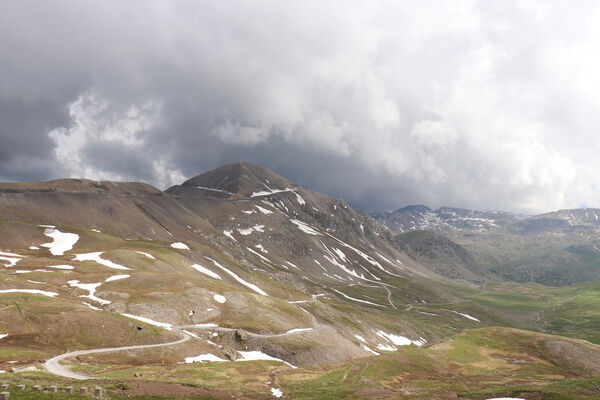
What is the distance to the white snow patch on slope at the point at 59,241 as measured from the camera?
430 feet

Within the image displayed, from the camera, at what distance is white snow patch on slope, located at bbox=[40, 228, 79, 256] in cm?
13100

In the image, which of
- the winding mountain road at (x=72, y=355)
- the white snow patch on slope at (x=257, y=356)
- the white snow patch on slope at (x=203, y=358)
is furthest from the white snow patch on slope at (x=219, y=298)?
the white snow patch on slope at (x=203, y=358)

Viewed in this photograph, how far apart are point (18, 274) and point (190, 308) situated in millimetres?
46294

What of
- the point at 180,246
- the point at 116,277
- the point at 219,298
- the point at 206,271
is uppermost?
the point at 180,246

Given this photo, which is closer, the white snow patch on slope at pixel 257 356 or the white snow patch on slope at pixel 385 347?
the white snow patch on slope at pixel 257 356

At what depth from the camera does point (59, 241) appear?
142 metres

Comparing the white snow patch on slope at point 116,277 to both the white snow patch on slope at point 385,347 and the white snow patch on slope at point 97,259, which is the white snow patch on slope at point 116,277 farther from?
the white snow patch on slope at point 385,347

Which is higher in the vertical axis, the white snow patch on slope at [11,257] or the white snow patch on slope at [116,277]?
the white snow patch on slope at [11,257]

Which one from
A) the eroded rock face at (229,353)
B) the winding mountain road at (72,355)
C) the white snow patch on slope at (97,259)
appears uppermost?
the white snow patch on slope at (97,259)

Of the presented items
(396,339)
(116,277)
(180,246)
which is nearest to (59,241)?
(180,246)

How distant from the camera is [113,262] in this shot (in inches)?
4422

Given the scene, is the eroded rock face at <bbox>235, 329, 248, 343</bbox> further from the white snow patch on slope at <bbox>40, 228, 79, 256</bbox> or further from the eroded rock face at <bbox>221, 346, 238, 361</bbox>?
the white snow patch on slope at <bbox>40, 228, 79, 256</bbox>

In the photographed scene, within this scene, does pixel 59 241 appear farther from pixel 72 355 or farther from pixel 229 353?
pixel 229 353

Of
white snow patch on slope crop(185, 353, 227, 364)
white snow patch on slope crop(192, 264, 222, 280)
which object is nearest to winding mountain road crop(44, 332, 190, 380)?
white snow patch on slope crop(185, 353, 227, 364)
